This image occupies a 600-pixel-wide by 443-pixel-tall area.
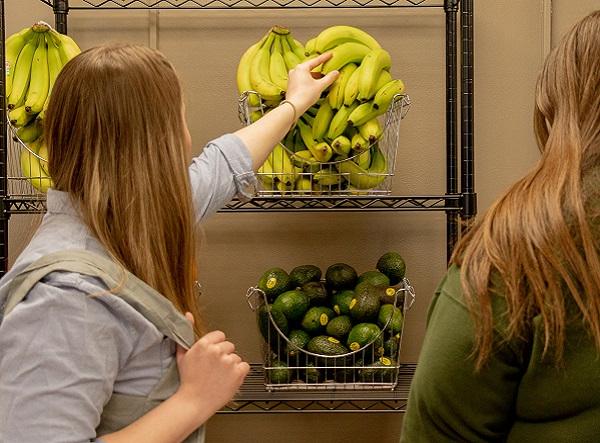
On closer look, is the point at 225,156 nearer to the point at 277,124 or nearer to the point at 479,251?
the point at 277,124

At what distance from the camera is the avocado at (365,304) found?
1.86 meters

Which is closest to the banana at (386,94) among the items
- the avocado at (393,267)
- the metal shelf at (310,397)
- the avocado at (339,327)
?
the avocado at (393,267)

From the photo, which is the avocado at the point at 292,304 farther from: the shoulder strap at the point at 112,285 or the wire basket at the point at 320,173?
the shoulder strap at the point at 112,285

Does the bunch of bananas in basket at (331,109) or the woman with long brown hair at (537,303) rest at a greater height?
the bunch of bananas in basket at (331,109)

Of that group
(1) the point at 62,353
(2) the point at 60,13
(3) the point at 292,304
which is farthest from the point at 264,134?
(2) the point at 60,13

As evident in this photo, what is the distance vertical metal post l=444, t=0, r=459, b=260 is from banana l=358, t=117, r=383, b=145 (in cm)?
27

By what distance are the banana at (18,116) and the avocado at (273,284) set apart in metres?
0.62

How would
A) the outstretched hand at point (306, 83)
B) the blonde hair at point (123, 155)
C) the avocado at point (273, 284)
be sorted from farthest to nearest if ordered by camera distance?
the avocado at point (273, 284), the outstretched hand at point (306, 83), the blonde hair at point (123, 155)

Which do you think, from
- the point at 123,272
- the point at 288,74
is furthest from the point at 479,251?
the point at 288,74

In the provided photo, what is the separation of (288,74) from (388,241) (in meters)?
0.63

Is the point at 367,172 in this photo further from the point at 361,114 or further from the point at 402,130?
the point at 402,130

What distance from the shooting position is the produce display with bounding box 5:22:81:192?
6.04 ft

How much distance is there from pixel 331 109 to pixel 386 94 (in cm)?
12

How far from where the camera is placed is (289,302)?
187cm
